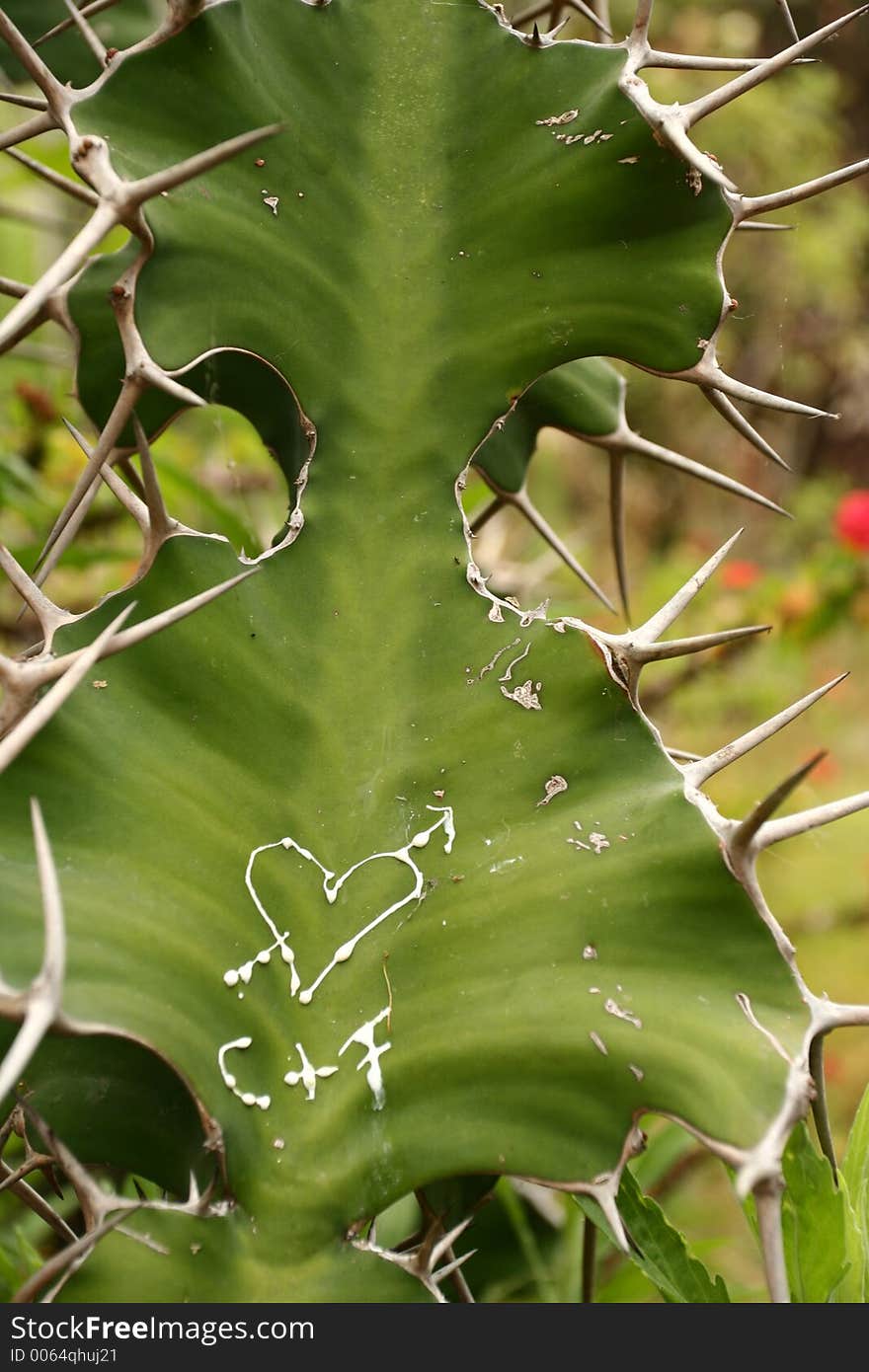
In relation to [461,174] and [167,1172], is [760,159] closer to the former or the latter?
[461,174]

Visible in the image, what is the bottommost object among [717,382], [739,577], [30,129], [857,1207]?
[739,577]

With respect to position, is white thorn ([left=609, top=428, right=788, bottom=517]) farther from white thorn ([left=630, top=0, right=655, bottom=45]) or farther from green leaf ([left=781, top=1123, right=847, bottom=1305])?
green leaf ([left=781, top=1123, right=847, bottom=1305])

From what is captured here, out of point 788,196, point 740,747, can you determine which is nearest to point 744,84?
point 788,196

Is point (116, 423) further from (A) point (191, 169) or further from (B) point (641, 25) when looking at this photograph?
(B) point (641, 25)

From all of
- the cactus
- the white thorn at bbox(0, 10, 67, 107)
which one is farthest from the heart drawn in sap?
the white thorn at bbox(0, 10, 67, 107)
